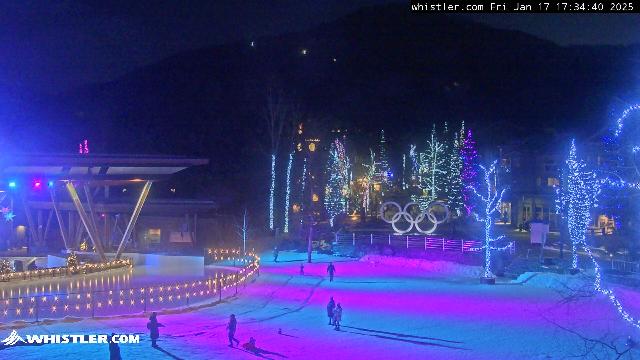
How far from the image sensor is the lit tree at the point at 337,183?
66312 mm

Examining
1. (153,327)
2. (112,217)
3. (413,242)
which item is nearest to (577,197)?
(413,242)

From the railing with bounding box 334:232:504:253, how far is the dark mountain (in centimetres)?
2077

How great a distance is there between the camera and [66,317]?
20297mm

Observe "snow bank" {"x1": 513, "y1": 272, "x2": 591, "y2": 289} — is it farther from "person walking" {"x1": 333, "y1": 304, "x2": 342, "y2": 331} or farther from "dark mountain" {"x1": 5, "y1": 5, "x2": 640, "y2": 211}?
"dark mountain" {"x1": 5, "y1": 5, "x2": 640, "y2": 211}

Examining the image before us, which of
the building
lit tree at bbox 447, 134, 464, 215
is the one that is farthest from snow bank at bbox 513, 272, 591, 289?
lit tree at bbox 447, 134, 464, 215

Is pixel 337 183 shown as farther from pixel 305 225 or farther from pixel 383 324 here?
pixel 383 324

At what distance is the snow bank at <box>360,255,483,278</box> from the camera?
113 feet

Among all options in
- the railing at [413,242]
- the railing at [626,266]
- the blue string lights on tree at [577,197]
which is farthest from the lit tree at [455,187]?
the railing at [626,266]

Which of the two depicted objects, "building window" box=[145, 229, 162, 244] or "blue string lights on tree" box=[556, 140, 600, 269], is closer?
"blue string lights on tree" box=[556, 140, 600, 269]

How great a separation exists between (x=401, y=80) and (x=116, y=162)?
11750cm

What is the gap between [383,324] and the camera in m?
21.4

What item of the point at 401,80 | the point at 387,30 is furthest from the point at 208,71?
the point at 387,30

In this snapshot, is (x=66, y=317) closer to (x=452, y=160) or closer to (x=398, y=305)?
(x=398, y=305)

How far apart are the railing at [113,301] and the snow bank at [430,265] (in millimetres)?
13746
